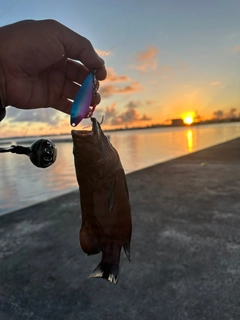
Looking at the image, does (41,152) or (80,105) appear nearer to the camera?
(80,105)

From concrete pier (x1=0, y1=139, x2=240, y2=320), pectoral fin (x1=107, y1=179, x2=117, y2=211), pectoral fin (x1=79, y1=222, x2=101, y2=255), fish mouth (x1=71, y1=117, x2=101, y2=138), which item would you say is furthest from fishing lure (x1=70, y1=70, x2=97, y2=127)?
concrete pier (x1=0, y1=139, x2=240, y2=320)

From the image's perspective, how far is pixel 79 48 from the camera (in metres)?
1.88

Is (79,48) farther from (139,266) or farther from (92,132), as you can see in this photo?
(139,266)

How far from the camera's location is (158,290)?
3209mm

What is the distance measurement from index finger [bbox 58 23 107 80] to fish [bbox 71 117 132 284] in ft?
1.78

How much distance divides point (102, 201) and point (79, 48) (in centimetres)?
102

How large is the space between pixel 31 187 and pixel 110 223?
8807 mm

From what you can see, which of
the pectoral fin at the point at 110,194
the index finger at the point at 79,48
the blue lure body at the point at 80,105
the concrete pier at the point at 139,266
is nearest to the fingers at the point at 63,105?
the index finger at the point at 79,48

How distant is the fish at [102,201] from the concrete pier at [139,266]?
147cm

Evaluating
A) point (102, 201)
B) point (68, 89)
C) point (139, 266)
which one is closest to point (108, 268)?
point (102, 201)

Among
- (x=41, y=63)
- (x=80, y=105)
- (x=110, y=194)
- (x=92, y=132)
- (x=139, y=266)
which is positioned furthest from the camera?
(x=139, y=266)

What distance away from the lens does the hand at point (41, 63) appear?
5.96 ft

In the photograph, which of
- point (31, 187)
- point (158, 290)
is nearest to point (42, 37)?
point (158, 290)

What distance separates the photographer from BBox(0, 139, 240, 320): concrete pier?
296 centimetres
